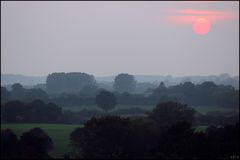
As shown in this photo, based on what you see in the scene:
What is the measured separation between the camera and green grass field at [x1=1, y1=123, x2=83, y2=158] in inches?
1649

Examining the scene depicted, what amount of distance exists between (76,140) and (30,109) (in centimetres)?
1086

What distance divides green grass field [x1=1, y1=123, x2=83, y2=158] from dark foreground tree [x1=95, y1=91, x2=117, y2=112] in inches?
763

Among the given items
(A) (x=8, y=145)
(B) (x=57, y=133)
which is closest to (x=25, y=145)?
(A) (x=8, y=145)

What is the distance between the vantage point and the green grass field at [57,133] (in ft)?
137

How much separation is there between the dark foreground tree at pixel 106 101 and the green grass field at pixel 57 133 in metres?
19.4

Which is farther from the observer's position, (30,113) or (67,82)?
(67,82)

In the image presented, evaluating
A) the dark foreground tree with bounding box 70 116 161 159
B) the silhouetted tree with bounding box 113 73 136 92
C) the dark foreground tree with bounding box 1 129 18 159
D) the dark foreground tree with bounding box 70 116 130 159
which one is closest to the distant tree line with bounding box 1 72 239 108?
the silhouetted tree with bounding box 113 73 136 92

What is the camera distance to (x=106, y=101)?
7631 centimetres

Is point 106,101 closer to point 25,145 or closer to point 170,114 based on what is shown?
point 170,114

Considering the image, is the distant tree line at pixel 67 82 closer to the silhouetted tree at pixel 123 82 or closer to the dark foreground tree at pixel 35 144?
the silhouetted tree at pixel 123 82

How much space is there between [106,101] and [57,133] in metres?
27.1

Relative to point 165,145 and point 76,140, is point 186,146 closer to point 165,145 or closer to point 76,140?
point 165,145

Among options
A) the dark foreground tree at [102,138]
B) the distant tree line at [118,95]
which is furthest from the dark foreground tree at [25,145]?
the distant tree line at [118,95]

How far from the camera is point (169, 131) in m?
40.6
